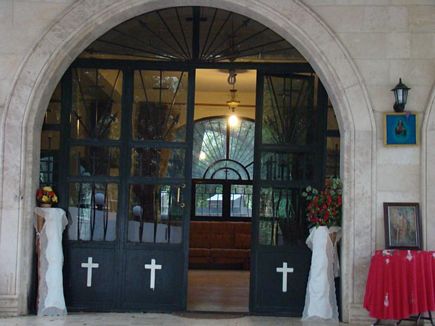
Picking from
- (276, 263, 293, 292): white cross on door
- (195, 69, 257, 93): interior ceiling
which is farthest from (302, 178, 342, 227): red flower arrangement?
(195, 69, 257, 93): interior ceiling

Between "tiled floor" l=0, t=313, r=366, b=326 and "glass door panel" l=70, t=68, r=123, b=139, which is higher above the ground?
"glass door panel" l=70, t=68, r=123, b=139

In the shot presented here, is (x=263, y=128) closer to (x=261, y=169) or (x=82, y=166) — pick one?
(x=261, y=169)

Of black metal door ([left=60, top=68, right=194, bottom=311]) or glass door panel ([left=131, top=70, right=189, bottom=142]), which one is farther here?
glass door panel ([left=131, top=70, right=189, bottom=142])

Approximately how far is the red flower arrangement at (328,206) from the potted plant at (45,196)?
2977 mm

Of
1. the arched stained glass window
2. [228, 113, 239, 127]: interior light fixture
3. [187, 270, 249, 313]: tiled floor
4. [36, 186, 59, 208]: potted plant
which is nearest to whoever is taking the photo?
[36, 186, 59, 208]: potted plant

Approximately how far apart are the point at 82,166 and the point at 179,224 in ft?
4.50

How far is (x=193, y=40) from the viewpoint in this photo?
8344mm

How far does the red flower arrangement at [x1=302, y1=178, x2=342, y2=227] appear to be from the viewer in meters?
7.73

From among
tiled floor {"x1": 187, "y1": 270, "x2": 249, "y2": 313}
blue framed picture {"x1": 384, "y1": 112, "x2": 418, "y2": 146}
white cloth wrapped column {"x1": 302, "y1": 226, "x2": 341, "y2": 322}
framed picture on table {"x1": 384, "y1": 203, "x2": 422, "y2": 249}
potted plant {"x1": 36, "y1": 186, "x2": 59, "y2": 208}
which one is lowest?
tiled floor {"x1": 187, "y1": 270, "x2": 249, "y2": 313}

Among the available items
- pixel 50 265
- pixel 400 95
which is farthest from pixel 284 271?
pixel 50 265

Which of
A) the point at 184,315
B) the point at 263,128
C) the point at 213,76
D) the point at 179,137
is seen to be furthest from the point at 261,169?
the point at 213,76

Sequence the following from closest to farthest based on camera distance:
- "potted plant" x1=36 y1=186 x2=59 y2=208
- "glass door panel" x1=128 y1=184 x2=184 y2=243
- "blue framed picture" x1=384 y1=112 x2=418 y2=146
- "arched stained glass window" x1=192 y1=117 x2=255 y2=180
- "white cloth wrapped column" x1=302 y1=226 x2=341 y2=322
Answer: "blue framed picture" x1=384 y1=112 x2=418 y2=146
"white cloth wrapped column" x1=302 y1=226 x2=341 y2=322
"potted plant" x1=36 y1=186 x2=59 y2=208
"glass door panel" x1=128 y1=184 x2=184 y2=243
"arched stained glass window" x1=192 y1=117 x2=255 y2=180

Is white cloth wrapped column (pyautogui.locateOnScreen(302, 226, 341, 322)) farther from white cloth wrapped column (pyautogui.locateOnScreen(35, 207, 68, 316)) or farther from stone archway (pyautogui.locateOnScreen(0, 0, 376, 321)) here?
white cloth wrapped column (pyautogui.locateOnScreen(35, 207, 68, 316))

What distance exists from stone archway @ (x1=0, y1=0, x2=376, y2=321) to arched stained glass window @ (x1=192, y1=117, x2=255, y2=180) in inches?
303
